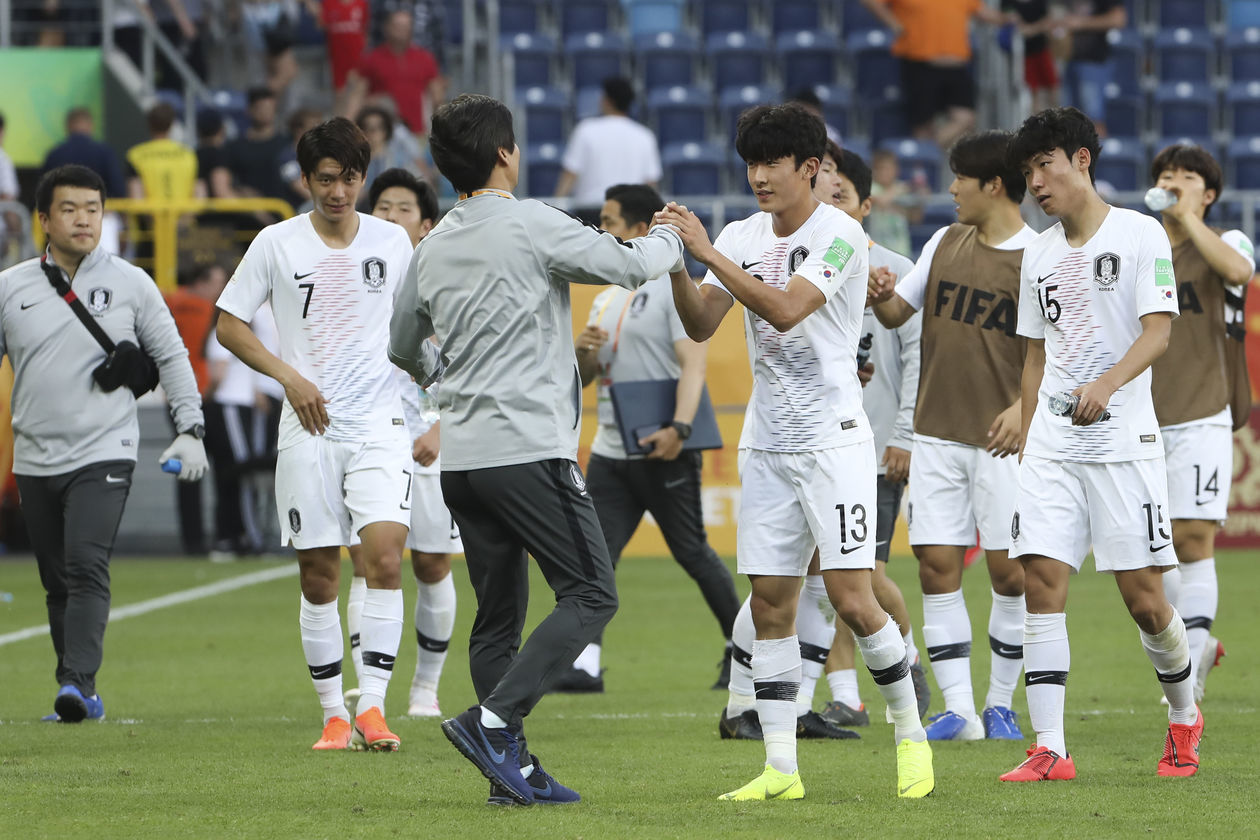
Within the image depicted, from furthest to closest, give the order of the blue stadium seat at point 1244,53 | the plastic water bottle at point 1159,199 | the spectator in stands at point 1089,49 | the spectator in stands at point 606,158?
the blue stadium seat at point 1244,53
the spectator in stands at point 1089,49
the spectator in stands at point 606,158
the plastic water bottle at point 1159,199

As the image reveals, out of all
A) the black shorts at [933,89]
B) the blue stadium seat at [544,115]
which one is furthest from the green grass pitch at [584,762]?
the blue stadium seat at [544,115]

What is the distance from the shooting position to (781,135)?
5.81m

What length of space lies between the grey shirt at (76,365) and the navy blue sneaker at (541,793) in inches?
112

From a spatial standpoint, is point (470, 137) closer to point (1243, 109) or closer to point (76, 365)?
point (76, 365)

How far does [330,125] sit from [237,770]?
7.76ft

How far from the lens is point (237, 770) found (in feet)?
21.4

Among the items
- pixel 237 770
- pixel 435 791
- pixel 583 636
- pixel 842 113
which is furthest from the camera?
pixel 842 113

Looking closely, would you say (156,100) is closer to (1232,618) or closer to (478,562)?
(1232,618)

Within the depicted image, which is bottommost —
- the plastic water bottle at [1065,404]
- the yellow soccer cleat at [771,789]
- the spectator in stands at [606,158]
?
the yellow soccer cleat at [771,789]

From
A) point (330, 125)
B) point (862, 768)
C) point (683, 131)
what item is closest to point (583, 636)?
point (862, 768)

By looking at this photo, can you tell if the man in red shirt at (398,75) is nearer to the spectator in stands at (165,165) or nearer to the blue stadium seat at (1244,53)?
the spectator in stands at (165,165)

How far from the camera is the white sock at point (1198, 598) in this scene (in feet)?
26.6

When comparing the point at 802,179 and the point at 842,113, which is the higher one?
the point at 842,113

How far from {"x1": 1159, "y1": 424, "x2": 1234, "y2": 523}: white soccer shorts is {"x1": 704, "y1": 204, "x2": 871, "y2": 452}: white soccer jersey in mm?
2625
